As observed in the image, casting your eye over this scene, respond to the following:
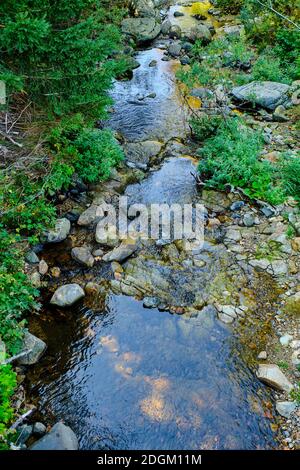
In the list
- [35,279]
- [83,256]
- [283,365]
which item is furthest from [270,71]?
[35,279]

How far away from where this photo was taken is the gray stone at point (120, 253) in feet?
19.7

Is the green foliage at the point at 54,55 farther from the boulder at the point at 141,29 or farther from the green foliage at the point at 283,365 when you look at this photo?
the boulder at the point at 141,29

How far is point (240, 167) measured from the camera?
7023mm

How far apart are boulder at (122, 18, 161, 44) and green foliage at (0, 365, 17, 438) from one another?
14305 millimetres

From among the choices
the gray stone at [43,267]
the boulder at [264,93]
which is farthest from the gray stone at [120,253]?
the boulder at [264,93]

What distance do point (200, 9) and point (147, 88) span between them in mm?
10089

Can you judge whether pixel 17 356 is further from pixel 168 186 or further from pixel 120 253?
pixel 168 186

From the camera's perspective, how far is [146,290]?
561cm

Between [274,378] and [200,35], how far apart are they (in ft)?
46.3

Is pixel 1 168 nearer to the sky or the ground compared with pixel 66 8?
nearer to the ground

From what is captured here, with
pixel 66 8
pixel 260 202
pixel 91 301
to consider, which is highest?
pixel 66 8

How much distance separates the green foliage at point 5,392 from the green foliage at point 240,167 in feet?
16.4

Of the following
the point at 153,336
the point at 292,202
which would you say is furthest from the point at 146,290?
the point at 292,202
